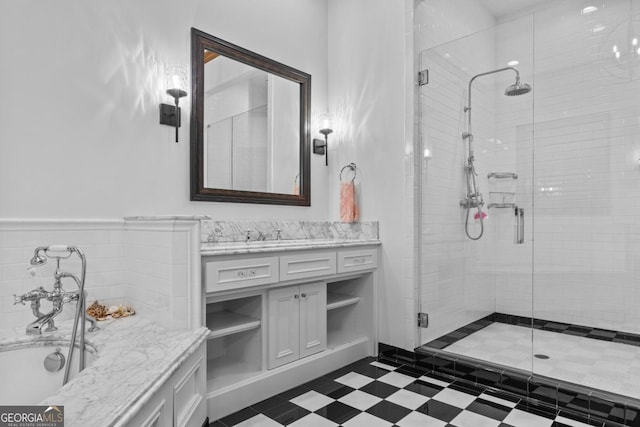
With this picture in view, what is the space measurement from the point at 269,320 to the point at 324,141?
1721 millimetres

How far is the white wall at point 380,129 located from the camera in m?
2.95

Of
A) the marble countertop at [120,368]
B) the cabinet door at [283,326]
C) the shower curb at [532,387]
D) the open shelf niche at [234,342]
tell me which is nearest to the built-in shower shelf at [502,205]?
the shower curb at [532,387]

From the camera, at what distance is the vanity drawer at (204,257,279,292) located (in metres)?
2.00

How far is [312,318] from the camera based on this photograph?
8.41ft

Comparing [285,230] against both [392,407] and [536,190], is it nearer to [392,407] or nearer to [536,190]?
[392,407]

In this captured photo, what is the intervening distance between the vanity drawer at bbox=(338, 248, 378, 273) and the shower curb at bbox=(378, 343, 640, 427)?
0.65 metres

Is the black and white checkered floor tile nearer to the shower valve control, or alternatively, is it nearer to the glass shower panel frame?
the shower valve control

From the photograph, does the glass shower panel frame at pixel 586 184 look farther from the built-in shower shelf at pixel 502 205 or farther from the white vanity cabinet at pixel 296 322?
the white vanity cabinet at pixel 296 322

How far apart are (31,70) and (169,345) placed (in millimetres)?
1524

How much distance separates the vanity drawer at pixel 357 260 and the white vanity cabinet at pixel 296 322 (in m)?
0.21

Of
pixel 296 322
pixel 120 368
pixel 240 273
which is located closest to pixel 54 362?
pixel 120 368

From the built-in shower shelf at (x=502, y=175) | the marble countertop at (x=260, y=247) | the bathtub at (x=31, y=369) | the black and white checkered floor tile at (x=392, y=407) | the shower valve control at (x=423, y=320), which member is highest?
the built-in shower shelf at (x=502, y=175)

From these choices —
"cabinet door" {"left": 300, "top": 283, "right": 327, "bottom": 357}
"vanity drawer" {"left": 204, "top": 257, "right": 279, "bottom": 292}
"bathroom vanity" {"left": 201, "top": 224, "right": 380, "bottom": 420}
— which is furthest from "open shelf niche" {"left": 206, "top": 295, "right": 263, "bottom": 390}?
"cabinet door" {"left": 300, "top": 283, "right": 327, "bottom": 357}

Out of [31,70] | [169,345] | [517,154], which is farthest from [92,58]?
[517,154]
